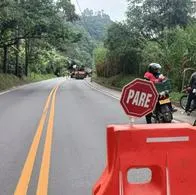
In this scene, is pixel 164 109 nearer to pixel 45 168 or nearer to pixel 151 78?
pixel 151 78

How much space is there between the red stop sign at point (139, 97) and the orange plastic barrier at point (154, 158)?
51 centimetres

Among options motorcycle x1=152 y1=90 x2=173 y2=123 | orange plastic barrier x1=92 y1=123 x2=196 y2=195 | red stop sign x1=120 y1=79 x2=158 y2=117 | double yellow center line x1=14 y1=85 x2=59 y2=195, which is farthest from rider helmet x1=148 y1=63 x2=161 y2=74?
orange plastic barrier x1=92 y1=123 x2=196 y2=195

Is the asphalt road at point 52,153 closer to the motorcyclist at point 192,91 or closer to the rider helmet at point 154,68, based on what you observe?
the rider helmet at point 154,68

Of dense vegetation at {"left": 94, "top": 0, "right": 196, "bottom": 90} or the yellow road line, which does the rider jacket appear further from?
dense vegetation at {"left": 94, "top": 0, "right": 196, "bottom": 90}

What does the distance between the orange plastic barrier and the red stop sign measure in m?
0.51

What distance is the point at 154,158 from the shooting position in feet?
18.4

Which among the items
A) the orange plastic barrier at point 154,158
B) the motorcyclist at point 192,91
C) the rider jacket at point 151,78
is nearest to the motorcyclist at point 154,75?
the rider jacket at point 151,78

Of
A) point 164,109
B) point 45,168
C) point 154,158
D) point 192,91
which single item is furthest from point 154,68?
point 154,158

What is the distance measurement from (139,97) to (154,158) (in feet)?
2.93

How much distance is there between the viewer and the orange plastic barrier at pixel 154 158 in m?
5.56

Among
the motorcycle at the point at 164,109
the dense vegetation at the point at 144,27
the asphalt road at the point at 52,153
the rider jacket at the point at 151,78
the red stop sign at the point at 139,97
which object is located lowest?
the asphalt road at the point at 52,153

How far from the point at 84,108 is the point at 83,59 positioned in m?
119

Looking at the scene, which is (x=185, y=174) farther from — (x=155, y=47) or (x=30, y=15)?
(x=30, y=15)

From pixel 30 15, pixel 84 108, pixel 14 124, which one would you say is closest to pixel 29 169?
pixel 14 124
